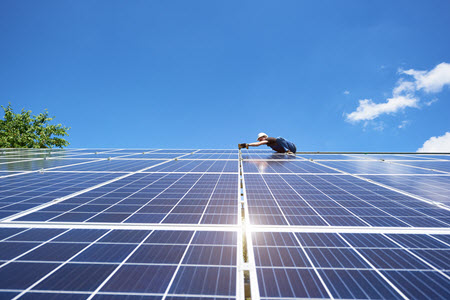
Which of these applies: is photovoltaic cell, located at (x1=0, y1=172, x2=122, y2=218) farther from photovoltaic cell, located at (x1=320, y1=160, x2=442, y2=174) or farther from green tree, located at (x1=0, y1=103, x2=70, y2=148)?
green tree, located at (x1=0, y1=103, x2=70, y2=148)

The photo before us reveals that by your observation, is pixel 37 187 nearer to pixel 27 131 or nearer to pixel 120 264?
pixel 120 264

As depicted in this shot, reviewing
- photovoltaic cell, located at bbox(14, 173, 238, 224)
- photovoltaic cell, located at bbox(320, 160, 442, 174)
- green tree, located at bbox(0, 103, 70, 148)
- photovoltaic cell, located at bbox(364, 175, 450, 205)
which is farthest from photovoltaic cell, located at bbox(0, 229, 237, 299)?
green tree, located at bbox(0, 103, 70, 148)

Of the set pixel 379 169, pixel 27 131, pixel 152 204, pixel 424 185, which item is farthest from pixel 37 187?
pixel 27 131

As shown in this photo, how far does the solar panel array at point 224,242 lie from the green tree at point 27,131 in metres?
34.6

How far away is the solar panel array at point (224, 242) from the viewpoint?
209 centimetres

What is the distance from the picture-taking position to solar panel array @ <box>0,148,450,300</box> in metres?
2.09

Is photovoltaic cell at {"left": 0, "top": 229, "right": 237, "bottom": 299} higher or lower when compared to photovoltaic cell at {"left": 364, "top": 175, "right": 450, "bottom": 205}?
lower

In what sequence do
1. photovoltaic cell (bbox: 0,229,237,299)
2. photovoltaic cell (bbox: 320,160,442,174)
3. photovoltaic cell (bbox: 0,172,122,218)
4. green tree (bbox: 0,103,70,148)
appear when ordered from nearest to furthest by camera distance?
photovoltaic cell (bbox: 0,229,237,299)
photovoltaic cell (bbox: 0,172,122,218)
photovoltaic cell (bbox: 320,160,442,174)
green tree (bbox: 0,103,70,148)

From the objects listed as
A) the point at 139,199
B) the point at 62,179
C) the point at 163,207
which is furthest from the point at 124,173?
the point at 163,207

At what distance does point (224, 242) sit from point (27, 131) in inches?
1642

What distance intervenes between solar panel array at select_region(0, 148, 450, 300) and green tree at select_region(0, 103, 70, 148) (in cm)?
3462

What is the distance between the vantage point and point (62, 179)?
6477 mm

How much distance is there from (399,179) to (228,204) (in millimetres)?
6155

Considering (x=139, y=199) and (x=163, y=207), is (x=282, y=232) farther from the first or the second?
(x=139, y=199)
